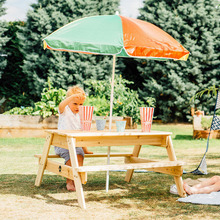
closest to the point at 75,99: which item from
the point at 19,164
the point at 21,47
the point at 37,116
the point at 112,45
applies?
the point at 112,45

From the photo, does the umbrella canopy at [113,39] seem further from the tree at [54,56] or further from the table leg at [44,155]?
the tree at [54,56]

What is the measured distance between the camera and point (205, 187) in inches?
159

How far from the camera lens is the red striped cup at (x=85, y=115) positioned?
3848mm

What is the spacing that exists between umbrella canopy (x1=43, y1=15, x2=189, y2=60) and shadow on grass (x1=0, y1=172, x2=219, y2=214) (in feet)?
4.95

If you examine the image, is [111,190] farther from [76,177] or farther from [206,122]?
[206,122]

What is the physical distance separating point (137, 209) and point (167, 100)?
11.9 metres

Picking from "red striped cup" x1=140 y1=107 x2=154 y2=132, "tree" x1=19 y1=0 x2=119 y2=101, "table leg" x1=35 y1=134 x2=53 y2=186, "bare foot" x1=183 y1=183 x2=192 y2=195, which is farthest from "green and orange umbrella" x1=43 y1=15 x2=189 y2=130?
"tree" x1=19 y1=0 x2=119 y2=101

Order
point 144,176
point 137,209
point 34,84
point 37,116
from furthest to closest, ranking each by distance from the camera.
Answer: point 34,84, point 37,116, point 144,176, point 137,209

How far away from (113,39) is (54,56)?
32.8 feet

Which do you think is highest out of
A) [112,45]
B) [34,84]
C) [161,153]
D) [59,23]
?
[59,23]

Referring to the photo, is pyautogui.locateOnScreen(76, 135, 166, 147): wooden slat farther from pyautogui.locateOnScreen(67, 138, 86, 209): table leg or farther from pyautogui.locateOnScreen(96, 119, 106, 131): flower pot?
pyautogui.locateOnScreen(96, 119, 106, 131): flower pot

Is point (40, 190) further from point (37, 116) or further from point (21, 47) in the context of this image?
point (21, 47)

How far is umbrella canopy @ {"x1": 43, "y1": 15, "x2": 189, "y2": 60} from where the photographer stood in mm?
3531

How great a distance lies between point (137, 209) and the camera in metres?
3.41
